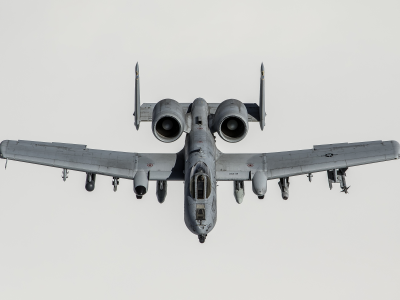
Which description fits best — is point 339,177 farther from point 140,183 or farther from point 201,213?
point 140,183

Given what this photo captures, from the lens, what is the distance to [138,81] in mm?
32375

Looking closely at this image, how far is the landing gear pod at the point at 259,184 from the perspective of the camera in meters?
30.2

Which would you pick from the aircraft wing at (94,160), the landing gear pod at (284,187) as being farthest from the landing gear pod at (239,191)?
the aircraft wing at (94,160)

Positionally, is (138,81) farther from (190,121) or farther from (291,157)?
(291,157)

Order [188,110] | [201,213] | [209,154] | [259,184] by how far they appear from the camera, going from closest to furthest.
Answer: [201,213], [209,154], [259,184], [188,110]

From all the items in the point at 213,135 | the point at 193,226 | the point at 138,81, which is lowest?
the point at 193,226

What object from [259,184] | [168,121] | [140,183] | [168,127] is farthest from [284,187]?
[140,183]

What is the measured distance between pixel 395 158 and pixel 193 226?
29.3ft

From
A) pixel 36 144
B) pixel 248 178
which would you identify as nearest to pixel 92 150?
pixel 36 144

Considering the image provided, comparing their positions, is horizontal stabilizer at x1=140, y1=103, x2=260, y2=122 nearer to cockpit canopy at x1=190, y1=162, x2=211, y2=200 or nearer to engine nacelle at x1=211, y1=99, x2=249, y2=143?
engine nacelle at x1=211, y1=99, x2=249, y2=143

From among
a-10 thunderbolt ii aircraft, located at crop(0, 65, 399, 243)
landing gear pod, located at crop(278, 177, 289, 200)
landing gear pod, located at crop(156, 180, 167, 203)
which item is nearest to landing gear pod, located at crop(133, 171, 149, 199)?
a-10 thunderbolt ii aircraft, located at crop(0, 65, 399, 243)

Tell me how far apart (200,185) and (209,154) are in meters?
2.48

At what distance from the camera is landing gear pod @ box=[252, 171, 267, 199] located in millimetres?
30188

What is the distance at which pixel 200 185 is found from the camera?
1092 inches
